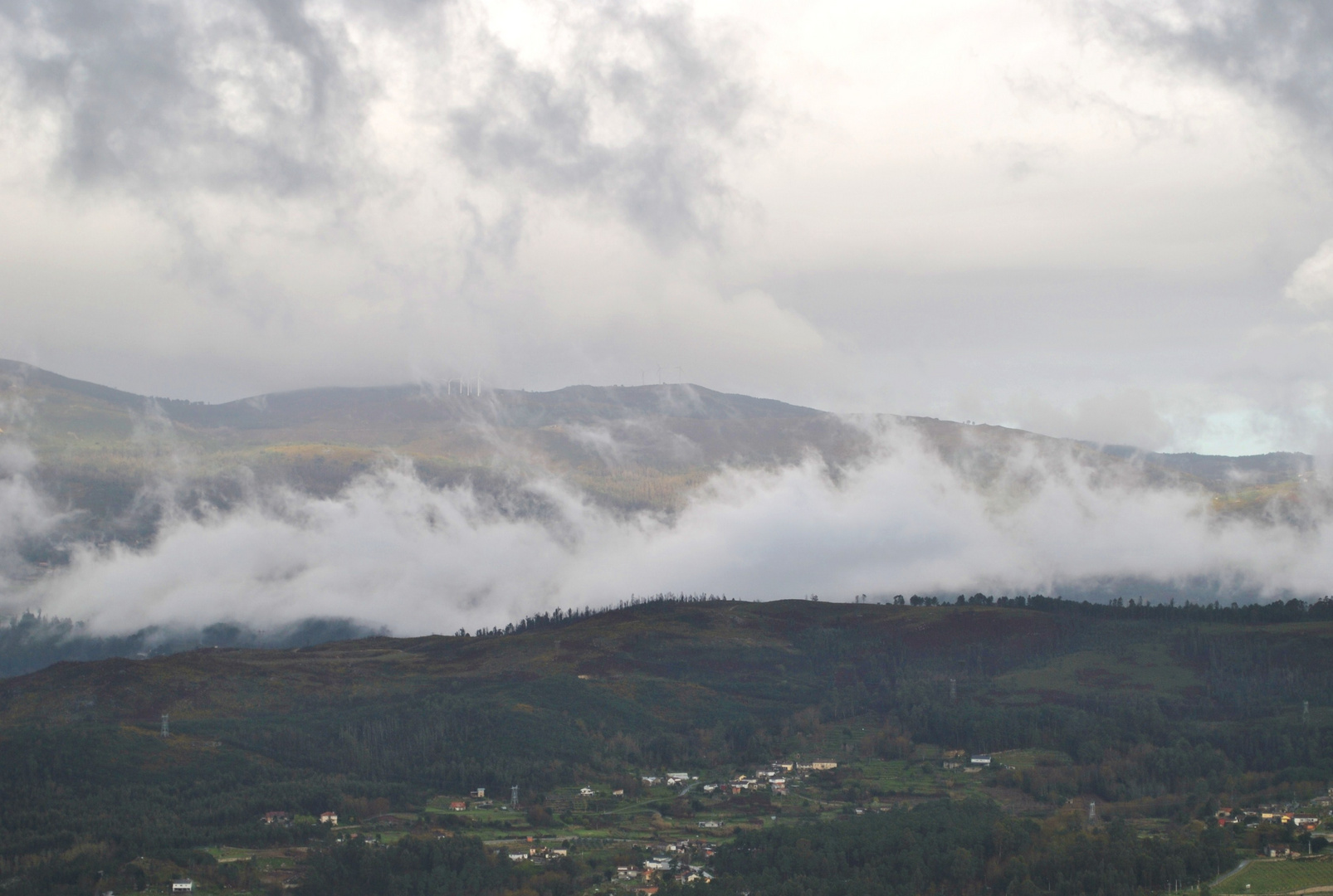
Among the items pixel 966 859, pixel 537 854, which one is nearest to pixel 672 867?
pixel 537 854

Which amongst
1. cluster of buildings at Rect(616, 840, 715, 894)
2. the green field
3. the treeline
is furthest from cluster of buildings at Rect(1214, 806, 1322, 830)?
cluster of buildings at Rect(616, 840, 715, 894)

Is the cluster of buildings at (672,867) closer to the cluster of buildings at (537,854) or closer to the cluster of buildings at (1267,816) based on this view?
the cluster of buildings at (537,854)

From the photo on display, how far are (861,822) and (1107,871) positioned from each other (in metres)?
37.7

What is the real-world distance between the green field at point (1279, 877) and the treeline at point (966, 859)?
3.82 m

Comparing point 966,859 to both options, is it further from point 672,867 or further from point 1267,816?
point 1267,816

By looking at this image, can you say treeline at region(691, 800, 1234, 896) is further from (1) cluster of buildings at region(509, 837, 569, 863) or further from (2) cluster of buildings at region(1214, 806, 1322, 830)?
(1) cluster of buildings at region(509, 837, 569, 863)

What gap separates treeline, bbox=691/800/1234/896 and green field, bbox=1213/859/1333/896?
12.5 ft

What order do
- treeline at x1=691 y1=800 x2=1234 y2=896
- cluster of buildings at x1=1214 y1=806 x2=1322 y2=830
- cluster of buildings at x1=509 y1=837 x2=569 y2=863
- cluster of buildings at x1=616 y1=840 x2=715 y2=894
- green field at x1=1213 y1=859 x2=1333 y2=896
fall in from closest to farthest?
green field at x1=1213 y1=859 x2=1333 y2=896, treeline at x1=691 y1=800 x2=1234 y2=896, cluster of buildings at x1=616 y1=840 x2=715 y2=894, cluster of buildings at x1=1214 y1=806 x2=1322 y2=830, cluster of buildings at x1=509 y1=837 x2=569 y2=863

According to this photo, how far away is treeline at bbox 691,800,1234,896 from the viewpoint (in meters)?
159

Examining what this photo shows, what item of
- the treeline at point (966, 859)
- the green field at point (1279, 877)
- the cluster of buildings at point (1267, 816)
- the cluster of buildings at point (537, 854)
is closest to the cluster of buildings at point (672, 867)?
the treeline at point (966, 859)

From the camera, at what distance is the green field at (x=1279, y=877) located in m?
148

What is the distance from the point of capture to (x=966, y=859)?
168875 millimetres

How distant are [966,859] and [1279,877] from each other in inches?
1234

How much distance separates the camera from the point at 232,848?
190 metres
